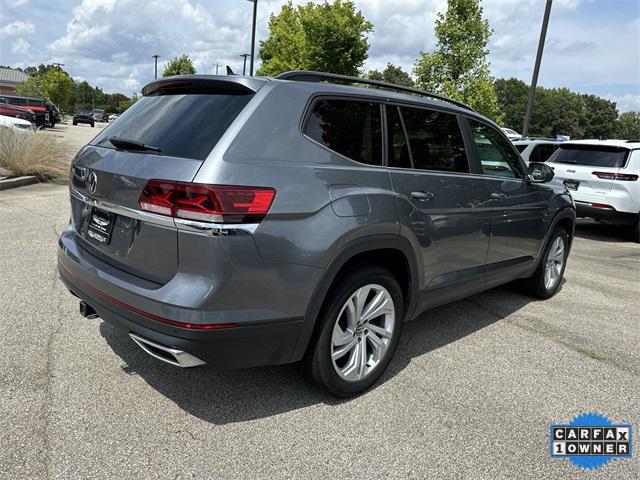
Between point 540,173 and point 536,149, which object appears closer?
point 540,173

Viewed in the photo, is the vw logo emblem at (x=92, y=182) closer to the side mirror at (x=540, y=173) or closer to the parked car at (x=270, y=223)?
the parked car at (x=270, y=223)

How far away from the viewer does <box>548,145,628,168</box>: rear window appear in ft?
29.8

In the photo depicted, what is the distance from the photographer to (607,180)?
902cm

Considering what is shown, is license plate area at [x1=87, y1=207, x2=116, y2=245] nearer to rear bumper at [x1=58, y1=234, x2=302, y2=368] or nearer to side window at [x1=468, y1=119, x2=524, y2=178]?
rear bumper at [x1=58, y1=234, x2=302, y2=368]

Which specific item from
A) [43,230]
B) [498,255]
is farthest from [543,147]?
[43,230]

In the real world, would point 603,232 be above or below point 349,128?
below

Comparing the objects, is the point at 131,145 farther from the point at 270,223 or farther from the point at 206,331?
the point at 206,331

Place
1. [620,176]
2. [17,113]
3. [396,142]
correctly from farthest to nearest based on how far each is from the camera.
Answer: [17,113]
[620,176]
[396,142]

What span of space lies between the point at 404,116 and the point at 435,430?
197cm

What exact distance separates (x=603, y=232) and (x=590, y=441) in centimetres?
899

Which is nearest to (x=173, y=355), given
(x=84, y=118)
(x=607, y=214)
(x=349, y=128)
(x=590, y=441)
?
(x=349, y=128)

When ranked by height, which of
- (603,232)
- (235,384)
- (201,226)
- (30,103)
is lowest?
(235,384)

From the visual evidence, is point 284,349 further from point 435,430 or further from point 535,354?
point 535,354

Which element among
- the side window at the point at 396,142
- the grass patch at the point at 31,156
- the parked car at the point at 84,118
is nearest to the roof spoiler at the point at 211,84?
the side window at the point at 396,142
